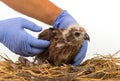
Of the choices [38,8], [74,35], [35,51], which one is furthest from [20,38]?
[38,8]

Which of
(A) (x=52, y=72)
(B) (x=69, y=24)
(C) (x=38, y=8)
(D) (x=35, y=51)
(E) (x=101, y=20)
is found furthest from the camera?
(E) (x=101, y=20)

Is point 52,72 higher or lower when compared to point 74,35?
lower

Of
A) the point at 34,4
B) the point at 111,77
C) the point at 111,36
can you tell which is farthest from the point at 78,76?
the point at 111,36

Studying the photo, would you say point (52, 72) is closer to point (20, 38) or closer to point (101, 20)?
point (20, 38)

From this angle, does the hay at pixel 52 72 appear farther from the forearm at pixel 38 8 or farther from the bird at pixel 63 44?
the forearm at pixel 38 8

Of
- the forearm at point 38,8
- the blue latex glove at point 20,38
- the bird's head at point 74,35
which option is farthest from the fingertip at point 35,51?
the forearm at point 38,8

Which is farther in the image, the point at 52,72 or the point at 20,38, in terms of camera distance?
the point at 20,38

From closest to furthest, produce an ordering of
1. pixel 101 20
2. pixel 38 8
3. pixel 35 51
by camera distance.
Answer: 1. pixel 35 51
2. pixel 38 8
3. pixel 101 20

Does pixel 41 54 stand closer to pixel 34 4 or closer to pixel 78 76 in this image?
pixel 78 76
